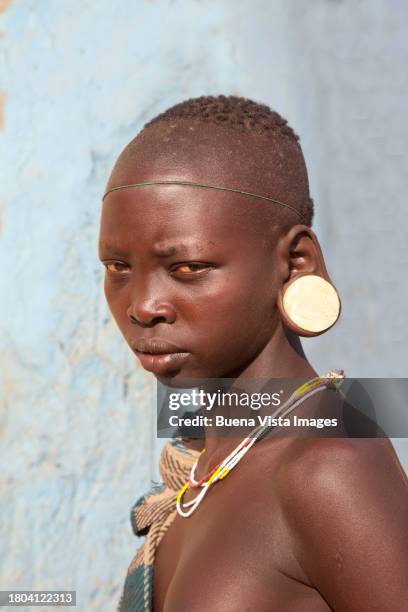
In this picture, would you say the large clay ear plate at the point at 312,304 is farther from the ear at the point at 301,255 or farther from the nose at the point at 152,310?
the nose at the point at 152,310

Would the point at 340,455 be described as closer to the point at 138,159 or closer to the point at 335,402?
the point at 335,402

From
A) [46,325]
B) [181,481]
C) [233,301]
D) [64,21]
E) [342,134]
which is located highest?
[64,21]

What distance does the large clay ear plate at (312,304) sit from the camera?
150cm

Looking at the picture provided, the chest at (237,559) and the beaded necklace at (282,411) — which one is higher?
the beaded necklace at (282,411)

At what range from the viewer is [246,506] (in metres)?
1.48

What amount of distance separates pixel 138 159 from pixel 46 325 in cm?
143

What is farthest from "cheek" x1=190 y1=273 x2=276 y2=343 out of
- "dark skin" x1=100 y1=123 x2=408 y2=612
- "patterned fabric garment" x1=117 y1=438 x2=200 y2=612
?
"patterned fabric garment" x1=117 y1=438 x2=200 y2=612

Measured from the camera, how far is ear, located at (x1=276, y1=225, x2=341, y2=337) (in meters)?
1.50

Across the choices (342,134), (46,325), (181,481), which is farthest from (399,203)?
(181,481)

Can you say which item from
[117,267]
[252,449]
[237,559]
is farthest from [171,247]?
[237,559]

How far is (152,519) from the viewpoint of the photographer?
1.88m

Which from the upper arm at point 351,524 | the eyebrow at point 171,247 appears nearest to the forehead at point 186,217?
the eyebrow at point 171,247

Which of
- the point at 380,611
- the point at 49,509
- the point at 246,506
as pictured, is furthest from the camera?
the point at 49,509

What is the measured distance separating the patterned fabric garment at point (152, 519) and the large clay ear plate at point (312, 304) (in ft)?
1.80
